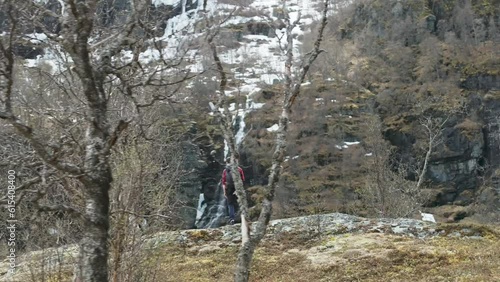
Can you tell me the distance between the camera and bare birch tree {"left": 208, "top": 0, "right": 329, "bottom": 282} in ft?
24.4

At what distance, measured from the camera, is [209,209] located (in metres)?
57.2

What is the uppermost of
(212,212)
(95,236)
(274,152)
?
(274,152)

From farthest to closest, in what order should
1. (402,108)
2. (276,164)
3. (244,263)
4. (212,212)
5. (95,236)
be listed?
(402,108) → (212,212) → (276,164) → (244,263) → (95,236)

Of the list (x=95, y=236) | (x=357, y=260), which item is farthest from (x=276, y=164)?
(x=357, y=260)

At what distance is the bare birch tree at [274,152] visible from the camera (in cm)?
744

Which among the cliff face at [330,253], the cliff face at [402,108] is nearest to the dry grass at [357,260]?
the cliff face at [330,253]

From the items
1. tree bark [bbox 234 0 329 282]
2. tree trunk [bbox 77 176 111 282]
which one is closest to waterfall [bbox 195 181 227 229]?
tree bark [bbox 234 0 329 282]

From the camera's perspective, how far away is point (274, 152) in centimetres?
775

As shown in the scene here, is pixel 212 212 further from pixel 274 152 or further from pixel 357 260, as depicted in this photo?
pixel 274 152

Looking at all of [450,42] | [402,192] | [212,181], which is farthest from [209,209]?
[450,42]

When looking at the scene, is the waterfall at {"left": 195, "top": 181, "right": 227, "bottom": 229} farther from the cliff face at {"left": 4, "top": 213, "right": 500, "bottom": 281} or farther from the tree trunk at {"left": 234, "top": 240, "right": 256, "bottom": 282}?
the tree trunk at {"left": 234, "top": 240, "right": 256, "bottom": 282}

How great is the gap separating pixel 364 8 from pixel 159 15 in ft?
425

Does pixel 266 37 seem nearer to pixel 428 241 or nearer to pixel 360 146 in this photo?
pixel 360 146

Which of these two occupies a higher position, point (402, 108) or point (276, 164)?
point (402, 108)
